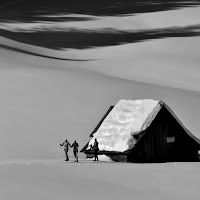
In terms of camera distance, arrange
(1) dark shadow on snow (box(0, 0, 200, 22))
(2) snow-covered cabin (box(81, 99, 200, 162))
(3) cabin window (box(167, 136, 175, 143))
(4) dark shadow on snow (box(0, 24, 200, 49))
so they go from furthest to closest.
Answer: (1) dark shadow on snow (box(0, 0, 200, 22)) → (4) dark shadow on snow (box(0, 24, 200, 49)) → (3) cabin window (box(167, 136, 175, 143)) → (2) snow-covered cabin (box(81, 99, 200, 162))

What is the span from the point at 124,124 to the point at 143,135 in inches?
31.1

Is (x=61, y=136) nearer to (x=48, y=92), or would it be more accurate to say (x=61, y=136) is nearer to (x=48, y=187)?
(x=48, y=92)

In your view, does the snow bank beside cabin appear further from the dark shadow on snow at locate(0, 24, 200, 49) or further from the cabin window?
the dark shadow on snow at locate(0, 24, 200, 49)

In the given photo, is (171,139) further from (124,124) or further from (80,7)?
(80,7)

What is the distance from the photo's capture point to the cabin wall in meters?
22.7

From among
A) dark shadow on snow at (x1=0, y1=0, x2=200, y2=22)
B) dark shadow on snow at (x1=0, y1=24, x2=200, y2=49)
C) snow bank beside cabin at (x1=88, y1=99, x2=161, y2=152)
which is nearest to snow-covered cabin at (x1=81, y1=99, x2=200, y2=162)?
snow bank beside cabin at (x1=88, y1=99, x2=161, y2=152)

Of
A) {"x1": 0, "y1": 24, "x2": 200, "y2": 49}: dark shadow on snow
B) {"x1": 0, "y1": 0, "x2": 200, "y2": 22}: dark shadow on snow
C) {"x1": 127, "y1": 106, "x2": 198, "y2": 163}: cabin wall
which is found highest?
{"x1": 0, "y1": 0, "x2": 200, "y2": 22}: dark shadow on snow

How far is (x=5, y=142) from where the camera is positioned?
3069cm

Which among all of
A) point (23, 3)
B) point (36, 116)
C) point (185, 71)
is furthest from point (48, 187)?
point (23, 3)

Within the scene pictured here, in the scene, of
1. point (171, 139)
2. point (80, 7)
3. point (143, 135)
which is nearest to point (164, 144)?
point (171, 139)

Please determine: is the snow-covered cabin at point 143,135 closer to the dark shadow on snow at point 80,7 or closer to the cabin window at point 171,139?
the cabin window at point 171,139

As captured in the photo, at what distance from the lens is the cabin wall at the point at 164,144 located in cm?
2273

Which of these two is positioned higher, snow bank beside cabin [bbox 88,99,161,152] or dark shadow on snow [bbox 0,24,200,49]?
dark shadow on snow [bbox 0,24,200,49]

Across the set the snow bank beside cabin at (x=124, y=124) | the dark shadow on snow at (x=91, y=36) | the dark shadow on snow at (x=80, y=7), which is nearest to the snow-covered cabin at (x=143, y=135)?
the snow bank beside cabin at (x=124, y=124)
